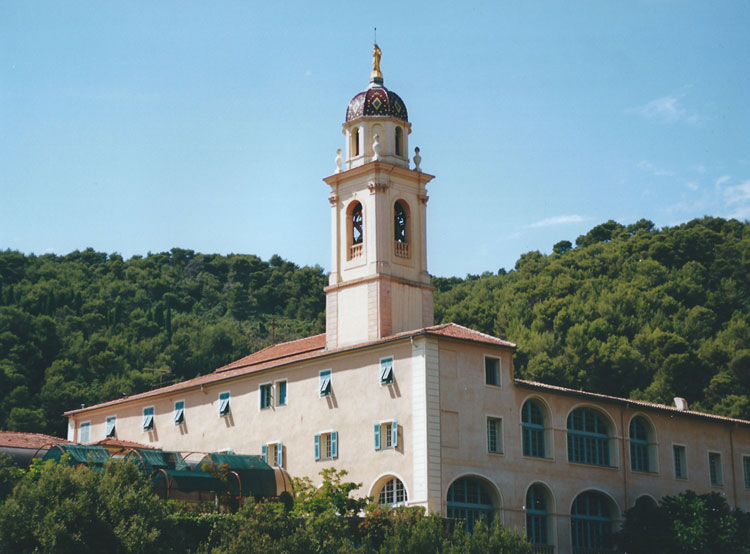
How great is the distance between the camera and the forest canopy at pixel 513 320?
76.8m

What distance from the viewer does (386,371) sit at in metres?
46.5

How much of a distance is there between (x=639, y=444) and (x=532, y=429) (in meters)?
6.69

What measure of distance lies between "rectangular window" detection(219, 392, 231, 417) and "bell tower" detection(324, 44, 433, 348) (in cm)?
526

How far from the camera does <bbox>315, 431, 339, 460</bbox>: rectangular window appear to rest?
1890 inches

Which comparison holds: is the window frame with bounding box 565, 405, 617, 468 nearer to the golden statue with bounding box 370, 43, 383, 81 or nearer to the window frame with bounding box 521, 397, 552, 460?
the window frame with bounding box 521, 397, 552, 460

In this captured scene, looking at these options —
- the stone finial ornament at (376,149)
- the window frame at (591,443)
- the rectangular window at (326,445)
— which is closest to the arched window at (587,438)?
the window frame at (591,443)

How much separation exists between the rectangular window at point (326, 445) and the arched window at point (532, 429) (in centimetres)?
767

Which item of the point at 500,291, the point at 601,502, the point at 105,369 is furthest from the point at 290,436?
the point at 500,291

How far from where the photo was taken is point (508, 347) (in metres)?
47.3

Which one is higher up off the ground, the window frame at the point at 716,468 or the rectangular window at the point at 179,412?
the rectangular window at the point at 179,412

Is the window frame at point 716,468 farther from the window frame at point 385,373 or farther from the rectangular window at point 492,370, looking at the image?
the window frame at point 385,373

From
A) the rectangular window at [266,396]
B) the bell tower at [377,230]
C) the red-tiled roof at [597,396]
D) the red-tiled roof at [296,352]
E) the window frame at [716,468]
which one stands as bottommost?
the window frame at [716,468]

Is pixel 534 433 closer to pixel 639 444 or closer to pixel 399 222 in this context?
pixel 639 444

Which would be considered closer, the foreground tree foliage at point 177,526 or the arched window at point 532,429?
the foreground tree foliage at point 177,526
